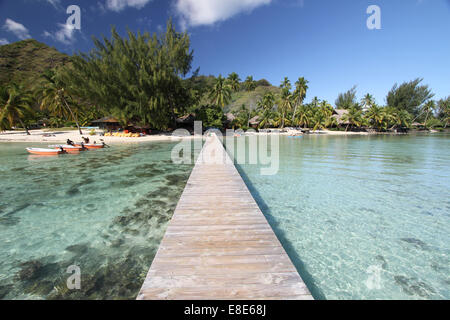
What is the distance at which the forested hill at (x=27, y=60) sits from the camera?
83213mm

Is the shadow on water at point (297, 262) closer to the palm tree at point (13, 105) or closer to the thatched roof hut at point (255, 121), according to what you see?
the palm tree at point (13, 105)

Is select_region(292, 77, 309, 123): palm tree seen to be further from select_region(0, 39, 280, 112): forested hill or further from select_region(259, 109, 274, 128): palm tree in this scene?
select_region(0, 39, 280, 112): forested hill

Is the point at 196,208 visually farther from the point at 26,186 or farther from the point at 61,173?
the point at 61,173

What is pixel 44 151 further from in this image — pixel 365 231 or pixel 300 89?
pixel 300 89

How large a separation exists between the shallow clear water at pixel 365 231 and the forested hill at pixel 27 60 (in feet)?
373

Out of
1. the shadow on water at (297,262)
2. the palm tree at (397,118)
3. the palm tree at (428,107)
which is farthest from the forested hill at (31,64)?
the shadow on water at (297,262)

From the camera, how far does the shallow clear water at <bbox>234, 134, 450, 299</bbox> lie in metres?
3.19

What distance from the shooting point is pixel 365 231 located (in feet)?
15.4

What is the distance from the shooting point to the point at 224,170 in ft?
25.7

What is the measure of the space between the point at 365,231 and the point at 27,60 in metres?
163

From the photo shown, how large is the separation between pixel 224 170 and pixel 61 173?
9.31 meters

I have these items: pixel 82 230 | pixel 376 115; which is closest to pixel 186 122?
pixel 82 230

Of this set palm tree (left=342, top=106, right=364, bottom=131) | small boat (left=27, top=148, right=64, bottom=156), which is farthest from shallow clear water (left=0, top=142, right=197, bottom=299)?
palm tree (left=342, top=106, right=364, bottom=131)
